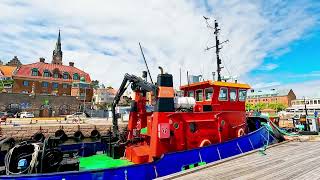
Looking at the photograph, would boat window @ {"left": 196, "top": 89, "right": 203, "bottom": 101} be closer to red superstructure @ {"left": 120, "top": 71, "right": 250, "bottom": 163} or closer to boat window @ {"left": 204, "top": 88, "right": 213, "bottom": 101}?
red superstructure @ {"left": 120, "top": 71, "right": 250, "bottom": 163}

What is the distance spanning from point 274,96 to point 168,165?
13971 cm

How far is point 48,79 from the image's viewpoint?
55.8 meters

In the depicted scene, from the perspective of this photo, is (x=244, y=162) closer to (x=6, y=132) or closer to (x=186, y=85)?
(x=186, y=85)

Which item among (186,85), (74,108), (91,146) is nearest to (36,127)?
(91,146)

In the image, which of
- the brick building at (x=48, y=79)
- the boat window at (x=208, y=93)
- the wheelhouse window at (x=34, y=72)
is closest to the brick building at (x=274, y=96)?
the brick building at (x=48, y=79)

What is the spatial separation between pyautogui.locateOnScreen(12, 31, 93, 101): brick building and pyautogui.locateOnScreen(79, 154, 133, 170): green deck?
1862 inches

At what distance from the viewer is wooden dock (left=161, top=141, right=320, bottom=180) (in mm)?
6836

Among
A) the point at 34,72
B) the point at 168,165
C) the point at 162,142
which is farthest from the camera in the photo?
the point at 34,72

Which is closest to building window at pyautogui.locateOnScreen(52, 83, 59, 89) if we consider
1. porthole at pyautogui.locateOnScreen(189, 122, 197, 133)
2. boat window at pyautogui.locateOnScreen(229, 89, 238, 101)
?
boat window at pyautogui.locateOnScreen(229, 89, 238, 101)

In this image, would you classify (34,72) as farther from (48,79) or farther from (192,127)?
(192,127)

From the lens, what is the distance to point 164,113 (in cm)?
888

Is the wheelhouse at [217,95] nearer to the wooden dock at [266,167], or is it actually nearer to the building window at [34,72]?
the wooden dock at [266,167]

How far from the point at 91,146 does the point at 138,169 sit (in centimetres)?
500

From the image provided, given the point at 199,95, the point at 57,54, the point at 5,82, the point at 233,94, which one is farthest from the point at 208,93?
the point at 57,54
